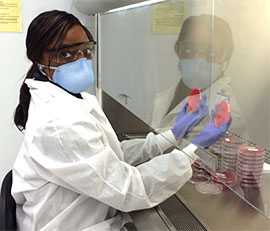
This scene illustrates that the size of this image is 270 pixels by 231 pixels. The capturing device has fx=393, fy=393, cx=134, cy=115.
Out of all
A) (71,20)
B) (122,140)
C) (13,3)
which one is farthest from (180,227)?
(13,3)

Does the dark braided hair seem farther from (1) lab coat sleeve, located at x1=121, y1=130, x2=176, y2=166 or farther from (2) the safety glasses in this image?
(1) lab coat sleeve, located at x1=121, y1=130, x2=176, y2=166

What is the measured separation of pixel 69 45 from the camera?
120cm

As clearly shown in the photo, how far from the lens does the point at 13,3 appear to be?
1888 millimetres

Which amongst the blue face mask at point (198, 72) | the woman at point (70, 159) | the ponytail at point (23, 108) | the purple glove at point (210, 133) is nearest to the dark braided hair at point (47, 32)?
the woman at point (70, 159)

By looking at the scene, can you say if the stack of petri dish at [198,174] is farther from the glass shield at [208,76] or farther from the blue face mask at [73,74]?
the blue face mask at [73,74]

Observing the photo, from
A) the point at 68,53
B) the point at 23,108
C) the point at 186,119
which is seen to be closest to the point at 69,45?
the point at 68,53

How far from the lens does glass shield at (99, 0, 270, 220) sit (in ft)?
2.53

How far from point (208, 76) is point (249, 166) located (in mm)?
218

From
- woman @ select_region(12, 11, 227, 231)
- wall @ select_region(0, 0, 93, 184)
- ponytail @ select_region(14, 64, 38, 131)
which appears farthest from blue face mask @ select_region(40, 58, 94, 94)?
wall @ select_region(0, 0, 93, 184)

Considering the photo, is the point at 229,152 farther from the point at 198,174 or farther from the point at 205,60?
the point at 198,174

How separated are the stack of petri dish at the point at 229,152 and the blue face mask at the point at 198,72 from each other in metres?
0.13

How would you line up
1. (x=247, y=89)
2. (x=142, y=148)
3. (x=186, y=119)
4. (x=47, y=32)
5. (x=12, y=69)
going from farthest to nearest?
(x=12, y=69)
(x=142, y=148)
(x=47, y=32)
(x=186, y=119)
(x=247, y=89)

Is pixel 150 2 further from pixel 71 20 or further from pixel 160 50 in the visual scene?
pixel 71 20

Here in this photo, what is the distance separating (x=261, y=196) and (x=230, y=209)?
0.38 m
